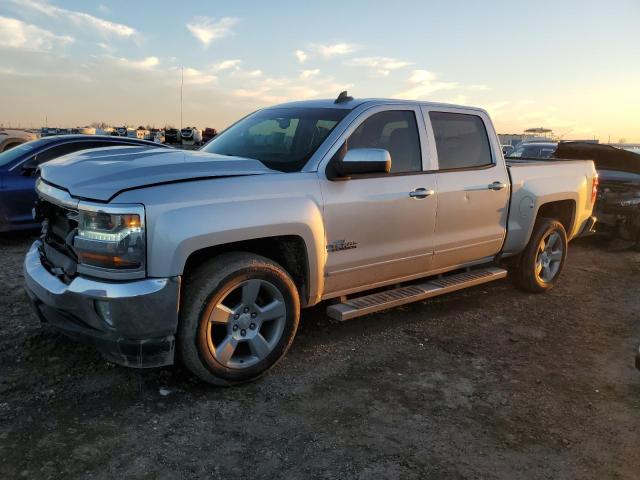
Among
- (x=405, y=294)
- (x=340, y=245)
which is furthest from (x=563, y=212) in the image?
(x=340, y=245)

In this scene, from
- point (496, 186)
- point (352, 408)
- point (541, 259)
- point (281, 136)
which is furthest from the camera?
point (541, 259)

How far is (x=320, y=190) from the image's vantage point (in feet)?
12.1

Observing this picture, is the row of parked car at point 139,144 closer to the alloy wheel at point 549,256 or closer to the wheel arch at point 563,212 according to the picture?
the wheel arch at point 563,212

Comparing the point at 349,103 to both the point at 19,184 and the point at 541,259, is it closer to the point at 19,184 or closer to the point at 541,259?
the point at 541,259

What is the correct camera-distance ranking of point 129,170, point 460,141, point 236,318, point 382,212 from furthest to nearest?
point 460,141 → point 382,212 → point 236,318 → point 129,170

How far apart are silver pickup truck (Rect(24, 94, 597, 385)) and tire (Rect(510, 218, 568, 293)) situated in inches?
23.0

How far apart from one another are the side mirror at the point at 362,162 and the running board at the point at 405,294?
995 mm

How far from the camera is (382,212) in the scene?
4055mm

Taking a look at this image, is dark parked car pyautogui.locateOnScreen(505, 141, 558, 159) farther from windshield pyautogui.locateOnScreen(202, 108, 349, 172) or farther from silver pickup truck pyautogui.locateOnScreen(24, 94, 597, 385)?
windshield pyautogui.locateOnScreen(202, 108, 349, 172)

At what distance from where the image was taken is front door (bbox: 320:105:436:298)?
385 cm

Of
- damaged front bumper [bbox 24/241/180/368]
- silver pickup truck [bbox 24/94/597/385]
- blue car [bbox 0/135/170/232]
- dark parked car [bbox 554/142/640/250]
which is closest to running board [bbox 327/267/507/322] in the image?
silver pickup truck [bbox 24/94/597/385]

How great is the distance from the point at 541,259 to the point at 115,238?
179 inches

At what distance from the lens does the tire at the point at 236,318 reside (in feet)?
10.6

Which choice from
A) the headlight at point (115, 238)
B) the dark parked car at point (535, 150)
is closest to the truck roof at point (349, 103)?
the headlight at point (115, 238)
